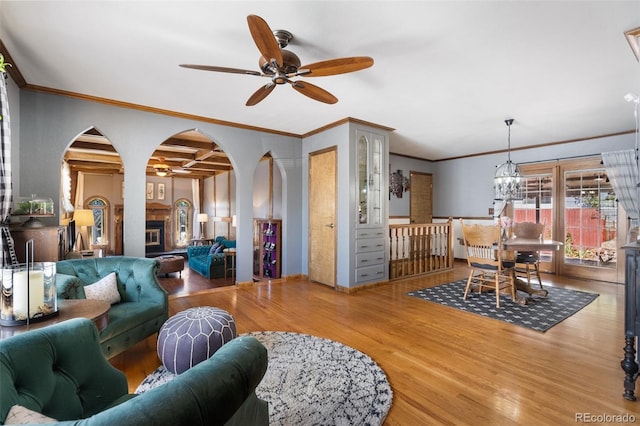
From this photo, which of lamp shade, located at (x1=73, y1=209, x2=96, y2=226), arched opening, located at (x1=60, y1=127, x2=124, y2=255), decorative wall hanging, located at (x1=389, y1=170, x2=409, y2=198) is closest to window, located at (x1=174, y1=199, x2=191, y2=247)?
arched opening, located at (x1=60, y1=127, x2=124, y2=255)

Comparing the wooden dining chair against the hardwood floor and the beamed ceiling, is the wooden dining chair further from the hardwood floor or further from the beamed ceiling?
the beamed ceiling

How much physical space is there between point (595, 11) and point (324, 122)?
329 centimetres

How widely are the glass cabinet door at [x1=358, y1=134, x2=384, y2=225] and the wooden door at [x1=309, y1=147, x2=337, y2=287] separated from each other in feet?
1.44

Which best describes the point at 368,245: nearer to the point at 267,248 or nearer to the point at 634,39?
the point at 267,248

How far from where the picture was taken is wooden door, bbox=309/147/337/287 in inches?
196

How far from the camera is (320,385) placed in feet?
7.03

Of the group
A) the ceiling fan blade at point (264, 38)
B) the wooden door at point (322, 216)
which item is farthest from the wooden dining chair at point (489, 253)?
the ceiling fan blade at point (264, 38)

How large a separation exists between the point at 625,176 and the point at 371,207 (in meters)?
4.24

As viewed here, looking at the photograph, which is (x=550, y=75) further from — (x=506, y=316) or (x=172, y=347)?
(x=172, y=347)

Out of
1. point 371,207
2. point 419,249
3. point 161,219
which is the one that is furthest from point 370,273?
point 161,219

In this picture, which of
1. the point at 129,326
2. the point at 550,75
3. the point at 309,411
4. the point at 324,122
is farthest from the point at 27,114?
the point at 550,75

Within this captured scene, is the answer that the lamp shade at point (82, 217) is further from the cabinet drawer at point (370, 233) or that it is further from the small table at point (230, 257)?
the cabinet drawer at point (370, 233)

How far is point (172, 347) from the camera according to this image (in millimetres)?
2127

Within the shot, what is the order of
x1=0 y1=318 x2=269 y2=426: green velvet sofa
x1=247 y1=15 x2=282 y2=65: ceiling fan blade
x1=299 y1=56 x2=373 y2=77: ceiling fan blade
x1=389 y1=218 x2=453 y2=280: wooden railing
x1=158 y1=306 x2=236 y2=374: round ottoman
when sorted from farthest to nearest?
x1=389 y1=218 x2=453 y2=280: wooden railing < x1=299 y1=56 x2=373 y2=77: ceiling fan blade < x1=158 y1=306 x2=236 y2=374: round ottoman < x1=247 y1=15 x2=282 y2=65: ceiling fan blade < x1=0 y1=318 x2=269 y2=426: green velvet sofa
